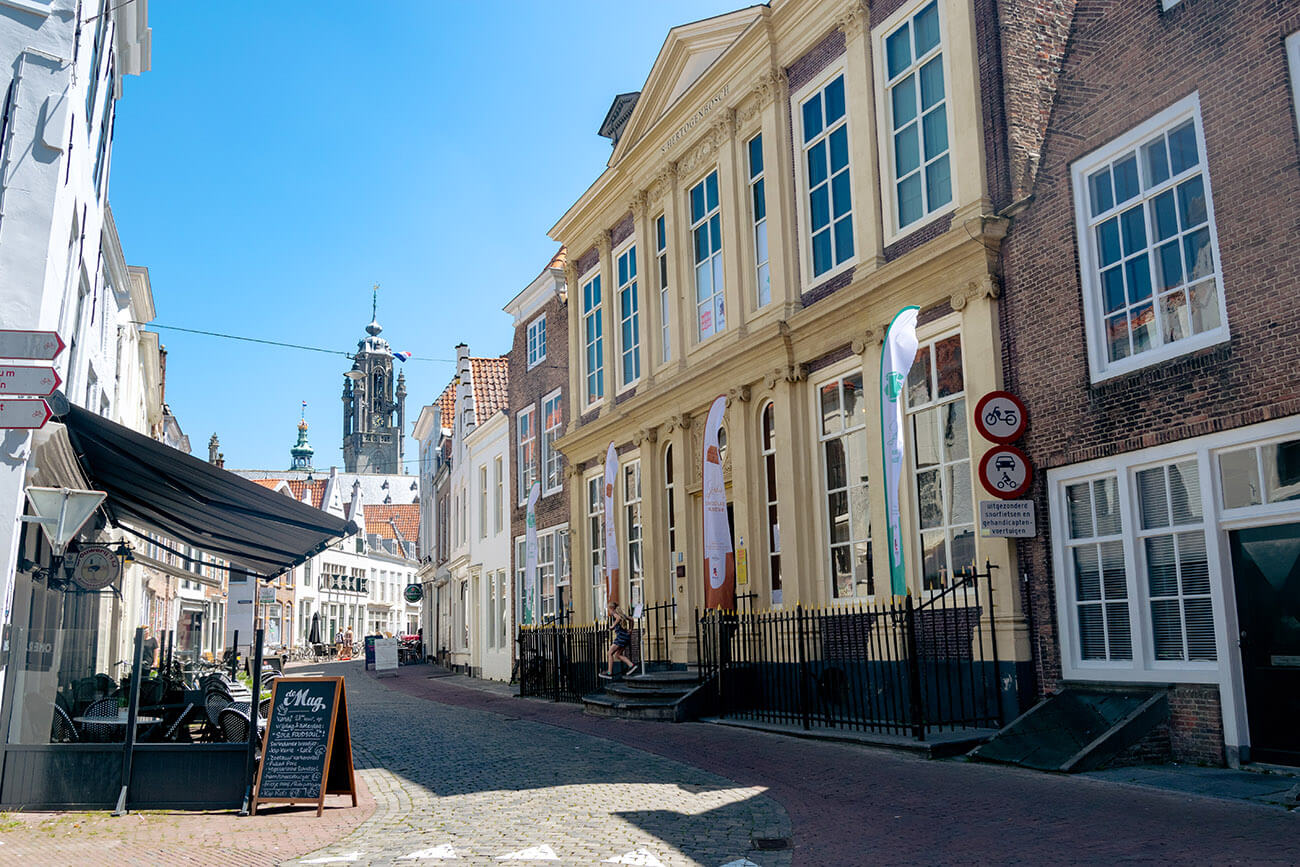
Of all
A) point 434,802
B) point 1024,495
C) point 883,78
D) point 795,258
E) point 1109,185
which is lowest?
point 434,802

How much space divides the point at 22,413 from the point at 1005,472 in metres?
8.88

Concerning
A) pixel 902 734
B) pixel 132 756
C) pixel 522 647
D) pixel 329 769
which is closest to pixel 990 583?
pixel 902 734

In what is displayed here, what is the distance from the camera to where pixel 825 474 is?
51.5 ft

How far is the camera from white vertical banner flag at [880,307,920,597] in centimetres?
1277

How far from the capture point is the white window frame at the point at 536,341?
2801cm

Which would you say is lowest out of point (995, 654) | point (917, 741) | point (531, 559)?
point (917, 741)

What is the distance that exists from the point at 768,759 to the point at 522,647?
12944mm

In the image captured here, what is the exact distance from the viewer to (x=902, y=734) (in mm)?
11727

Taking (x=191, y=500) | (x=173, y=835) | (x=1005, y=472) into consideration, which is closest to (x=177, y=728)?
(x=173, y=835)

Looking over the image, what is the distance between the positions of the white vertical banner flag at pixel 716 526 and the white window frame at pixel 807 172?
2684 millimetres

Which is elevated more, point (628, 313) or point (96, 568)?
point (628, 313)

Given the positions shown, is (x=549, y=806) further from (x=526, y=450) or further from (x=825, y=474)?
(x=526, y=450)

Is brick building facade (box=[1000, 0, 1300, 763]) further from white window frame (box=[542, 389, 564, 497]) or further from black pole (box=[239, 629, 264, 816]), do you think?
white window frame (box=[542, 389, 564, 497])

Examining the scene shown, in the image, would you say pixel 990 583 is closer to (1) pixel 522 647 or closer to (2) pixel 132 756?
(2) pixel 132 756
